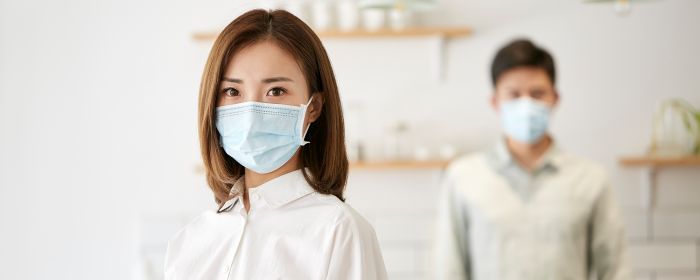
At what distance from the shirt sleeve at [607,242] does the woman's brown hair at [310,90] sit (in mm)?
1181

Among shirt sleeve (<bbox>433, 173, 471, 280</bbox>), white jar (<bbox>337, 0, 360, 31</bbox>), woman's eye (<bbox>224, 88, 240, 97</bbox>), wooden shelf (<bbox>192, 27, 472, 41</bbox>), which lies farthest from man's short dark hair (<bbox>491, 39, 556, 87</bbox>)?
woman's eye (<bbox>224, 88, 240, 97</bbox>)

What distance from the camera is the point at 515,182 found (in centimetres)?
226

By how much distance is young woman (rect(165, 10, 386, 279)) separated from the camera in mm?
1085

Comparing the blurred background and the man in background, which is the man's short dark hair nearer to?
the man in background

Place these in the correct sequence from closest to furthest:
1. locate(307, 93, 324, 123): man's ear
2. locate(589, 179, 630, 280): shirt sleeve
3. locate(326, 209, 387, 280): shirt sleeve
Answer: locate(326, 209, 387, 280): shirt sleeve
locate(307, 93, 324, 123): man's ear
locate(589, 179, 630, 280): shirt sleeve

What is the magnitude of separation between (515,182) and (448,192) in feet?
0.60

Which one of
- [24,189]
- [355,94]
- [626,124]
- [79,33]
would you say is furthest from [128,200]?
[626,124]

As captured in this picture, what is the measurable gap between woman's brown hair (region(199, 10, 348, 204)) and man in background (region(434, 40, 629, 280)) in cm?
110

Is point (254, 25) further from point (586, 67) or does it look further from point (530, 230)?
point (586, 67)

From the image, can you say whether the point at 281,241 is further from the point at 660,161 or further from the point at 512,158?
A: the point at 660,161

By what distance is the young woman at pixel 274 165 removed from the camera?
1.08 meters

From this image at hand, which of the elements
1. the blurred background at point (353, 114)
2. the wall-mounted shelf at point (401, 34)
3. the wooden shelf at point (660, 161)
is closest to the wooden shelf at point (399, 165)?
the blurred background at point (353, 114)

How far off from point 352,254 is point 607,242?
128 cm

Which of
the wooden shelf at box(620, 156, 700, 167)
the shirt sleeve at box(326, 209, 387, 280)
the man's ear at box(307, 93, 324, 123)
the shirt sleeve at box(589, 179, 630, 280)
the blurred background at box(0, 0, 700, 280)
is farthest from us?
the blurred background at box(0, 0, 700, 280)
